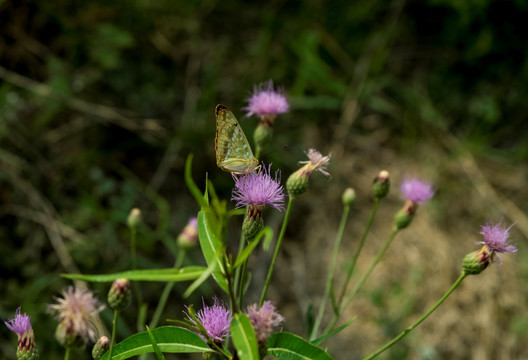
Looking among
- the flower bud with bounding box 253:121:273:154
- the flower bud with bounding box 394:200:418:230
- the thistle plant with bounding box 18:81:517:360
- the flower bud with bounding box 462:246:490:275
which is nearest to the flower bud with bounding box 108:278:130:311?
the thistle plant with bounding box 18:81:517:360

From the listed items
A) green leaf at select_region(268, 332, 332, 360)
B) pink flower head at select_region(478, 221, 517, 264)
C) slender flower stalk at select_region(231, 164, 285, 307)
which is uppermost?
pink flower head at select_region(478, 221, 517, 264)

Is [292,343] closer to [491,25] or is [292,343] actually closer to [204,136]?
[204,136]

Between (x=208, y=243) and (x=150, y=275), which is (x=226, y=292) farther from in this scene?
(x=150, y=275)

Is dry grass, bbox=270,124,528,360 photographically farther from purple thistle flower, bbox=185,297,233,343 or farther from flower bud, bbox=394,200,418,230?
purple thistle flower, bbox=185,297,233,343

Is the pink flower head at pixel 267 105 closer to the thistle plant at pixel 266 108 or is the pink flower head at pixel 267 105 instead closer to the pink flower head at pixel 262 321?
the thistle plant at pixel 266 108

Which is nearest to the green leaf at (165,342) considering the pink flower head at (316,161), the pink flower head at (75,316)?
the pink flower head at (75,316)
